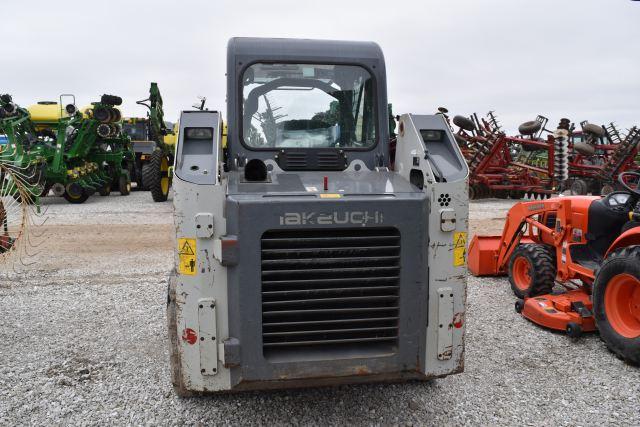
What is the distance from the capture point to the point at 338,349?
3.05 m

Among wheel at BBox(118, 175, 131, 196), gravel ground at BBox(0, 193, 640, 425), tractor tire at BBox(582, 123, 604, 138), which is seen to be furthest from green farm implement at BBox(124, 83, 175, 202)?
tractor tire at BBox(582, 123, 604, 138)

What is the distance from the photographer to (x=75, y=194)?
14.4 m

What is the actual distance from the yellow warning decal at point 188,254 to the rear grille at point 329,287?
0.37 m

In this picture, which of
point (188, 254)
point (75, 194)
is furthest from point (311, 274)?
point (75, 194)

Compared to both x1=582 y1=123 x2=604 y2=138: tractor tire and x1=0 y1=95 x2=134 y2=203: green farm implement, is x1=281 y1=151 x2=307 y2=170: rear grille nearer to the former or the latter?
x1=0 y1=95 x2=134 y2=203: green farm implement

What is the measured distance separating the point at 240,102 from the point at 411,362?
7.27ft

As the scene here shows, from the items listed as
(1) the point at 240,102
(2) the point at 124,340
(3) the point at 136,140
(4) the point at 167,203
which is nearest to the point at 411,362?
(1) the point at 240,102

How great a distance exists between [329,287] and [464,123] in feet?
48.7

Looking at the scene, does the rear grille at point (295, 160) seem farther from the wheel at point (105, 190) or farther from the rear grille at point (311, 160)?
the wheel at point (105, 190)

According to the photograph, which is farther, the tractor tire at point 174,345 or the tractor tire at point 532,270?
the tractor tire at point 532,270

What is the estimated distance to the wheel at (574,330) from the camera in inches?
176

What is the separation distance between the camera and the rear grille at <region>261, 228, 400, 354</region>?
2918mm

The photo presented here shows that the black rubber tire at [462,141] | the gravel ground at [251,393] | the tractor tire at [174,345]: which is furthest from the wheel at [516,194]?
the tractor tire at [174,345]

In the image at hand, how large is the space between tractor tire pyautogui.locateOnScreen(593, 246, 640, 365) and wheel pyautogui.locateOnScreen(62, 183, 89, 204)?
13.4 m
